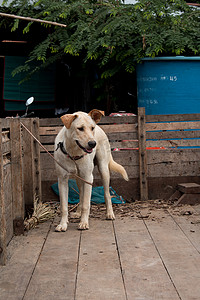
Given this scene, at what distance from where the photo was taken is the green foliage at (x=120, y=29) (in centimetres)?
855

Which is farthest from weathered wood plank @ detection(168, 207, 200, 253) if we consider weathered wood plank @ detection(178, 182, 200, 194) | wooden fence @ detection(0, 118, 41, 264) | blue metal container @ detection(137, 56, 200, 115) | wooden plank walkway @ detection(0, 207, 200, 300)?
blue metal container @ detection(137, 56, 200, 115)

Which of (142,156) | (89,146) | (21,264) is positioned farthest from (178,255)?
(142,156)

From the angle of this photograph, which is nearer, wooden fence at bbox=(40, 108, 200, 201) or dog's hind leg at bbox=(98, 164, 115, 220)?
dog's hind leg at bbox=(98, 164, 115, 220)

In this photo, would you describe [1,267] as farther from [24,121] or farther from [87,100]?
[87,100]

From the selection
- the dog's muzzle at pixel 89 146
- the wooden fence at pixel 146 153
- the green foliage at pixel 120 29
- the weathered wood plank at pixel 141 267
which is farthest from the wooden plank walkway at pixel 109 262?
the green foliage at pixel 120 29

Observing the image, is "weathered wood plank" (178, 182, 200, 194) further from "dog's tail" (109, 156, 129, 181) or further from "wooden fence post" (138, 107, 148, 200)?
"dog's tail" (109, 156, 129, 181)

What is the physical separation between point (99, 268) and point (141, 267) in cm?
36

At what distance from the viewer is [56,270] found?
3971 mm

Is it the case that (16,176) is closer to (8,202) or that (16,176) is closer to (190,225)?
(8,202)

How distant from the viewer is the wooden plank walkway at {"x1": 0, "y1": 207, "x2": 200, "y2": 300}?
11.2ft

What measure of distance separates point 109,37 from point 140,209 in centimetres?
346

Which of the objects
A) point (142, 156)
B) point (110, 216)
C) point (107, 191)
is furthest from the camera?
point (142, 156)

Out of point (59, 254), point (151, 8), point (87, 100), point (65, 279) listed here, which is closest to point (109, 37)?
point (151, 8)

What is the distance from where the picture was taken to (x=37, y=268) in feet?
13.3
